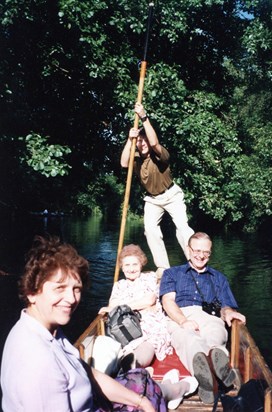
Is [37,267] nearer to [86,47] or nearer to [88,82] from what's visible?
[86,47]

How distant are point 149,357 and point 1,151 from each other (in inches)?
230

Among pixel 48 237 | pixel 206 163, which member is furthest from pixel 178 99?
pixel 48 237

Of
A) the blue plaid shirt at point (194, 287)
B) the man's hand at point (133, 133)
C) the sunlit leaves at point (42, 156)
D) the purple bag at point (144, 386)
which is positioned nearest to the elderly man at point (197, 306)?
the blue plaid shirt at point (194, 287)

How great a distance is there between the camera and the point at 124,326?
13.1 feet

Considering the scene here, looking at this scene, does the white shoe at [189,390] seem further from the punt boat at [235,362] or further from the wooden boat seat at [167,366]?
the wooden boat seat at [167,366]

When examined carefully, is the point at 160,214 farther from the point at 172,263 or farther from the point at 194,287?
the point at 172,263

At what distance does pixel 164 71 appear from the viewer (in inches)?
376

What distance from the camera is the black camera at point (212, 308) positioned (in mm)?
4305

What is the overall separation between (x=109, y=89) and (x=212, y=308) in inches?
251

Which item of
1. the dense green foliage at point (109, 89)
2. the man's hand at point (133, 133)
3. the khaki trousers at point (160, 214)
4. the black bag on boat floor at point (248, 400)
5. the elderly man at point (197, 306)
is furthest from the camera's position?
the dense green foliage at point (109, 89)

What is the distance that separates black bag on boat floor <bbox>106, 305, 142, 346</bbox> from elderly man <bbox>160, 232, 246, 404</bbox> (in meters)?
0.33

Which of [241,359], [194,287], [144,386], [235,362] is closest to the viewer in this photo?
[144,386]

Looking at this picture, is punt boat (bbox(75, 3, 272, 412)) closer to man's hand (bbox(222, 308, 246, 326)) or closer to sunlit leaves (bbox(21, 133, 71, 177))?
man's hand (bbox(222, 308, 246, 326))

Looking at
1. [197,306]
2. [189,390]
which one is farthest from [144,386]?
[197,306]
